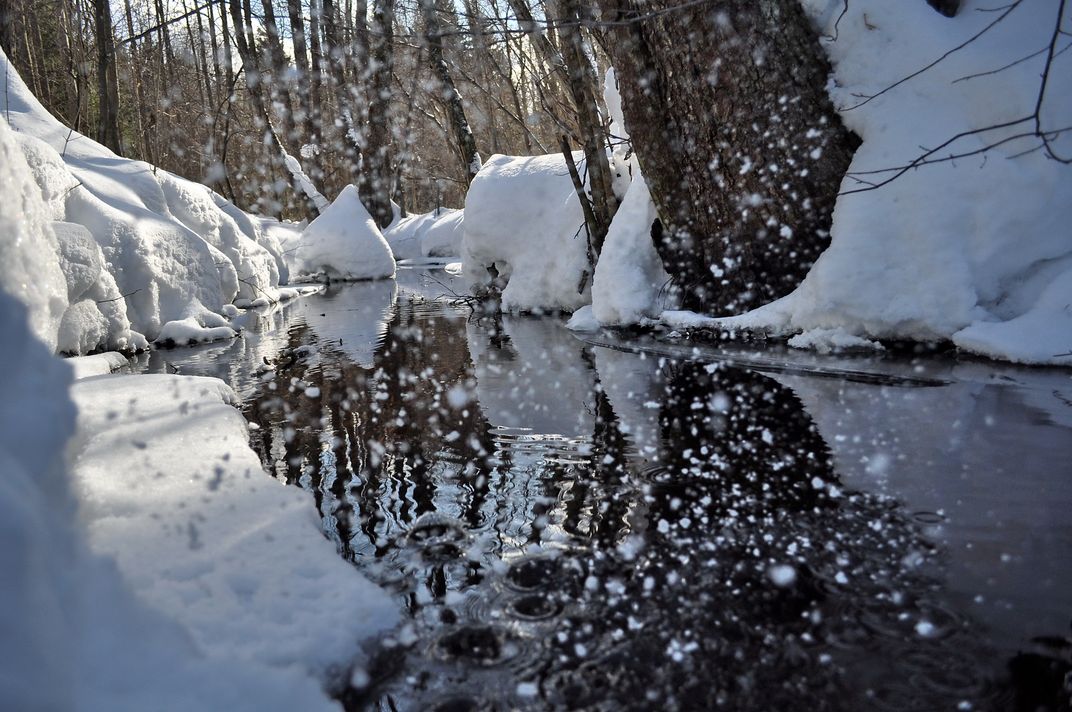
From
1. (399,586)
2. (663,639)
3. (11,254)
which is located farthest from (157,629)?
(663,639)

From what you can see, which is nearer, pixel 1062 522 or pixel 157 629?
pixel 157 629

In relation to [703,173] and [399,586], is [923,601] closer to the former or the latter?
[399,586]

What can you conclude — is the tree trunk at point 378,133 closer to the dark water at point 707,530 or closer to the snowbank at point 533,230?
the snowbank at point 533,230

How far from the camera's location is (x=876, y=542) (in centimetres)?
220

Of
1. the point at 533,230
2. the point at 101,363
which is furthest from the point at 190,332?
the point at 533,230

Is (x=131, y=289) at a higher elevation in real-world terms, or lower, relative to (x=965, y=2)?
lower

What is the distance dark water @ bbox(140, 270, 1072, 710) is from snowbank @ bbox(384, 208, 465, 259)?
15019mm

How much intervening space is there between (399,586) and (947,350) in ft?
12.9

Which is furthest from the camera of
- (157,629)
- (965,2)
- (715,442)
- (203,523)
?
(965,2)

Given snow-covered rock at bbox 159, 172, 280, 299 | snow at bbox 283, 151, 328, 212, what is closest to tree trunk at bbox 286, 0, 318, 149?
snow at bbox 283, 151, 328, 212

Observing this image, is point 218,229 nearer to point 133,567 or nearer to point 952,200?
point 952,200

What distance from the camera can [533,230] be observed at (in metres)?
7.67

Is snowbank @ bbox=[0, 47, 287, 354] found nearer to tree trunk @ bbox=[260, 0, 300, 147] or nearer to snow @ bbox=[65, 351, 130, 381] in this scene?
snow @ bbox=[65, 351, 130, 381]

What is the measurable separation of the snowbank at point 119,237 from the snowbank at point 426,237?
35.0ft
